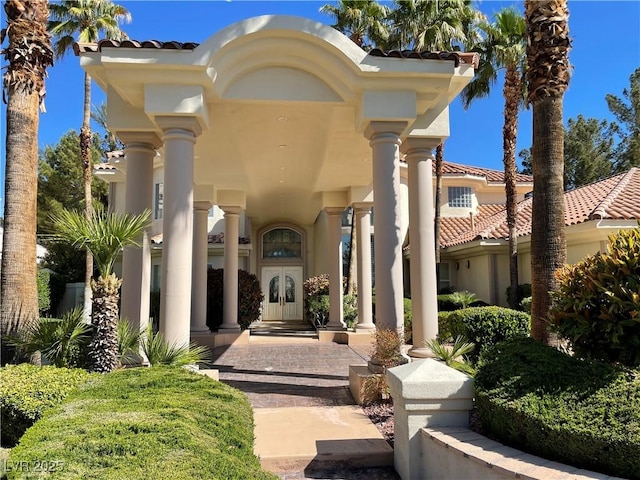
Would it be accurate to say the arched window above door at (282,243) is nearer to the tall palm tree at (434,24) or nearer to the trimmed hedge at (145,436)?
the tall palm tree at (434,24)

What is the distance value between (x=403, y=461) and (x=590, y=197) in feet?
51.1

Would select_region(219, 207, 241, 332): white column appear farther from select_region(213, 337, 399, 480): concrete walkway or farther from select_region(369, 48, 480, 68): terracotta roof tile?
select_region(369, 48, 480, 68): terracotta roof tile

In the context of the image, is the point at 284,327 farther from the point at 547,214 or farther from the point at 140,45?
the point at 547,214

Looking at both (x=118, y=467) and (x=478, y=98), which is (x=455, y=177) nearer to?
(x=478, y=98)

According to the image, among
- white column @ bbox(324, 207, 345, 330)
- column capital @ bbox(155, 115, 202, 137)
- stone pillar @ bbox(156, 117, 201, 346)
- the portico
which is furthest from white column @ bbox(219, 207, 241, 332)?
column capital @ bbox(155, 115, 202, 137)

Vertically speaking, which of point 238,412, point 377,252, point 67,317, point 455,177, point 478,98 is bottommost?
point 238,412

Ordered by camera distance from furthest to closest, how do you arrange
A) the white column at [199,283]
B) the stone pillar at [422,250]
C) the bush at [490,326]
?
the white column at [199,283] < the bush at [490,326] < the stone pillar at [422,250]

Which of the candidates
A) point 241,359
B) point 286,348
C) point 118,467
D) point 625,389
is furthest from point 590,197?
point 118,467

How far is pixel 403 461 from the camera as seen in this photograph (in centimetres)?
468

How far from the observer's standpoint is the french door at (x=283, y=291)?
2317 centimetres

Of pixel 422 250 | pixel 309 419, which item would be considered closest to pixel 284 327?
pixel 422 250

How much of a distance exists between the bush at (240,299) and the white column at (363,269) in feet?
13.7

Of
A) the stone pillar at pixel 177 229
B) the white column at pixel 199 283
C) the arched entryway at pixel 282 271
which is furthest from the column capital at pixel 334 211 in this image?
the stone pillar at pixel 177 229

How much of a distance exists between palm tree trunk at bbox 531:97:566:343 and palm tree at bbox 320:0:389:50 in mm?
12868
